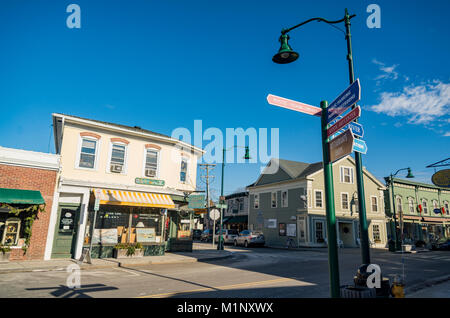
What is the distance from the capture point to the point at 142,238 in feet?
58.6

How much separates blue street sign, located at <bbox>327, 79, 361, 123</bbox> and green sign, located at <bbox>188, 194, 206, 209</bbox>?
1481 cm

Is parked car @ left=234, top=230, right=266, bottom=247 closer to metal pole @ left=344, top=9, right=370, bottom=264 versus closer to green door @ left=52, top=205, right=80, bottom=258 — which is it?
green door @ left=52, top=205, right=80, bottom=258

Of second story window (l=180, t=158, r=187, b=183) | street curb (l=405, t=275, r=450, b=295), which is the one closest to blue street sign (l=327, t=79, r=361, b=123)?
street curb (l=405, t=275, r=450, b=295)

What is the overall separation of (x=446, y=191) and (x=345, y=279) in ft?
151

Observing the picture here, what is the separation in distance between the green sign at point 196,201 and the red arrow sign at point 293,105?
14.6m

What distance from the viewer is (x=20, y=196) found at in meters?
13.8

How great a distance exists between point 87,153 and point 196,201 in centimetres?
725

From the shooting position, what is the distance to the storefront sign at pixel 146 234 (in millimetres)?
17844

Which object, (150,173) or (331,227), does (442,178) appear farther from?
(150,173)

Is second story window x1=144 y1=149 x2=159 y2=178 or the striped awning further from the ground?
second story window x1=144 y1=149 x2=159 y2=178

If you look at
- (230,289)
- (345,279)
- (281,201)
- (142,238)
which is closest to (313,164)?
(281,201)

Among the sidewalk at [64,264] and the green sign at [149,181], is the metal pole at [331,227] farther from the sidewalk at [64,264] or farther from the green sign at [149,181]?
the green sign at [149,181]

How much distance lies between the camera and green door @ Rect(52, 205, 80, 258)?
607 inches

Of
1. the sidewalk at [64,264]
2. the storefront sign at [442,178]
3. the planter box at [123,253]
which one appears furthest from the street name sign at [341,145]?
the planter box at [123,253]
